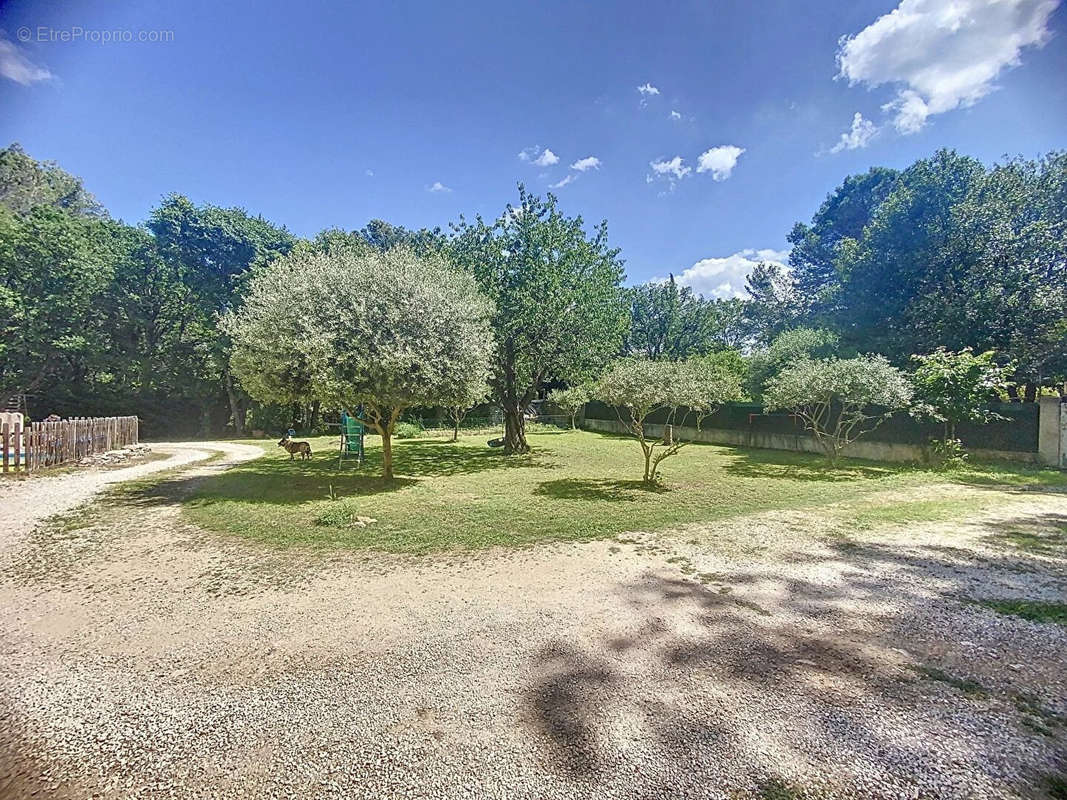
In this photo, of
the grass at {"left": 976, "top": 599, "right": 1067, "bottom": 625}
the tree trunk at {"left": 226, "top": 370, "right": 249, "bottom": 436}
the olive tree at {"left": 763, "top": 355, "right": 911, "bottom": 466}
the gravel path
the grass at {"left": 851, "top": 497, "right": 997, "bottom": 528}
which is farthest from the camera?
the tree trunk at {"left": 226, "top": 370, "right": 249, "bottom": 436}

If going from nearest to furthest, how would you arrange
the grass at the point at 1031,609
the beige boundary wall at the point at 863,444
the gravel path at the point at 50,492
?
the grass at the point at 1031,609, the gravel path at the point at 50,492, the beige boundary wall at the point at 863,444

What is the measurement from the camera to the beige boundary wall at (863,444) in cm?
1203

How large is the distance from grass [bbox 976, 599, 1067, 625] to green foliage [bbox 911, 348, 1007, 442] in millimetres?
10824

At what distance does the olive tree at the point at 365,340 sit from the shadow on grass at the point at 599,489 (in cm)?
309

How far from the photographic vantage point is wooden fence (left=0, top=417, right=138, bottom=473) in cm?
1124

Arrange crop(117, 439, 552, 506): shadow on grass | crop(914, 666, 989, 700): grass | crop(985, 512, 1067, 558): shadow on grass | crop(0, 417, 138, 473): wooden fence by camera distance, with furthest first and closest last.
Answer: crop(0, 417, 138, 473): wooden fence → crop(117, 439, 552, 506): shadow on grass → crop(985, 512, 1067, 558): shadow on grass → crop(914, 666, 989, 700): grass

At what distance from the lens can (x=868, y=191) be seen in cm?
3098

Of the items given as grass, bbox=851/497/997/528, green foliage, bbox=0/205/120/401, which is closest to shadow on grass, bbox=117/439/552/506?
grass, bbox=851/497/997/528

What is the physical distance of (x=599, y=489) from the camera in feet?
33.2

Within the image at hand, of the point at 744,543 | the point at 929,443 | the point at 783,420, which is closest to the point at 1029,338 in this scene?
the point at 929,443

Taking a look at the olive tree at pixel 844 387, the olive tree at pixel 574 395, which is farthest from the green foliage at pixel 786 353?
the olive tree at pixel 574 395

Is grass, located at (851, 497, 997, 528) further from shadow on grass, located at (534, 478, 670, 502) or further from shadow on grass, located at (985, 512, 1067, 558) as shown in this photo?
shadow on grass, located at (534, 478, 670, 502)

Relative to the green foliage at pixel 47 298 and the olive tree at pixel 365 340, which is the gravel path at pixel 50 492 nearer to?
the olive tree at pixel 365 340

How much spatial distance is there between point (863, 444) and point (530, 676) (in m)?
16.7
